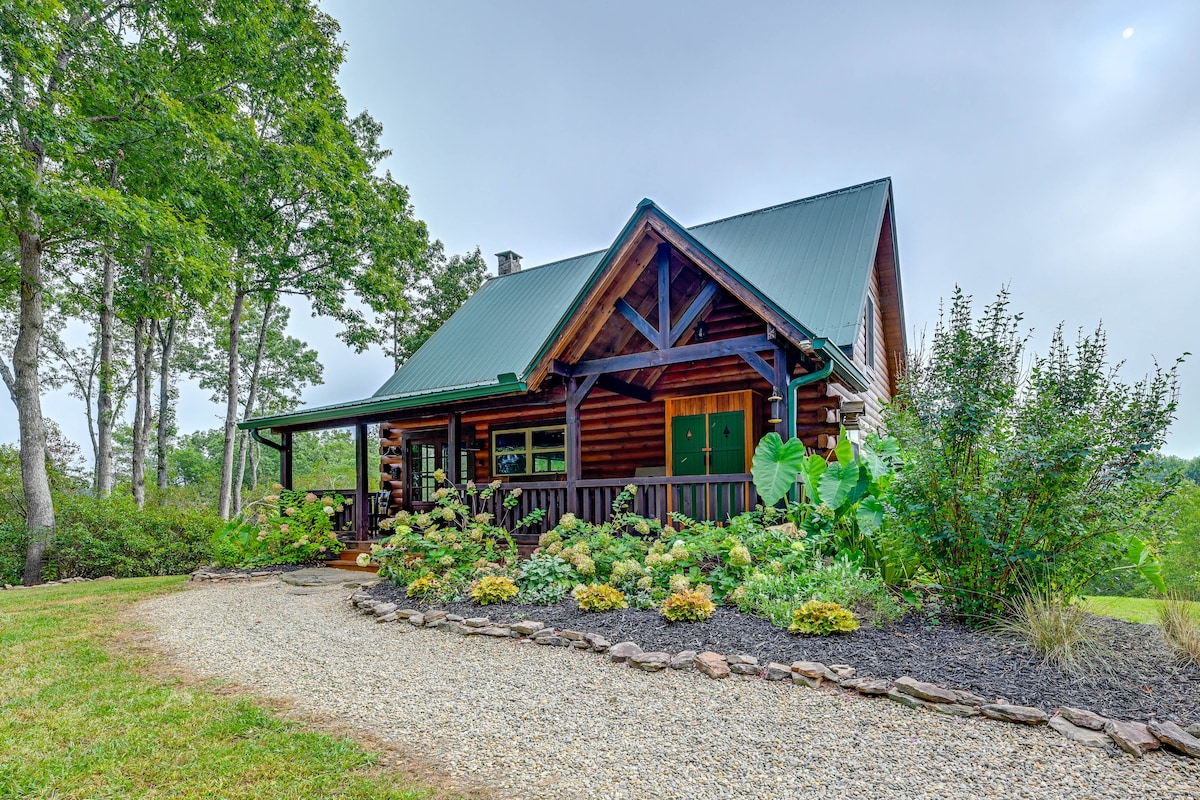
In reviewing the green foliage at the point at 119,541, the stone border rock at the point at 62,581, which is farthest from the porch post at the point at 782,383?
the stone border rock at the point at 62,581

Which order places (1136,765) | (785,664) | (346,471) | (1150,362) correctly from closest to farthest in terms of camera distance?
(1136,765) < (785,664) < (1150,362) < (346,471)

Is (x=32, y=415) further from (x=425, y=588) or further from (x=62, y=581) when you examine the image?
(x=425, y=588)

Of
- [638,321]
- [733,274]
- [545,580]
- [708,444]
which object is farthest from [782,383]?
[545,580]

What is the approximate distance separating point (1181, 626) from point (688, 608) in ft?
10.9

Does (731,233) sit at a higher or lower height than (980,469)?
higher

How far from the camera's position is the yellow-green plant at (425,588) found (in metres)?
6.59

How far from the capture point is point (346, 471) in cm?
3656

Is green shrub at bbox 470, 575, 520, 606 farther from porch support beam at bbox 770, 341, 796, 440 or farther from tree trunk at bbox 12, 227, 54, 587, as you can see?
tree trunk at bbox 12, 227, 54, 587

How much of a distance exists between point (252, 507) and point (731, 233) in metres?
10.7

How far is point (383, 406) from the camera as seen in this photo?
34.7ft

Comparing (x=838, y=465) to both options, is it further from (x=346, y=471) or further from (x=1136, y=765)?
(x=346, y=471)

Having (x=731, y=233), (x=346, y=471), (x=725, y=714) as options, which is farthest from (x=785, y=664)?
(x=346, y=471)

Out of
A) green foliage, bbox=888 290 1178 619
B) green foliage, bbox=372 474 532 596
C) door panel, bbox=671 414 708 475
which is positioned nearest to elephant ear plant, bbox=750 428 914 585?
green foliage, bbox=888 290 1178 619

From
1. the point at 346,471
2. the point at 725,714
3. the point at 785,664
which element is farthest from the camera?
the point at 346,471
